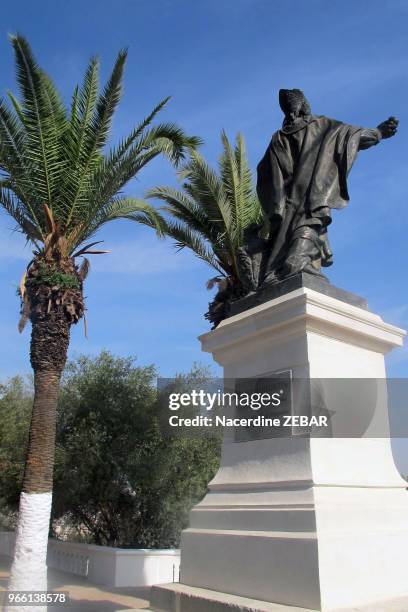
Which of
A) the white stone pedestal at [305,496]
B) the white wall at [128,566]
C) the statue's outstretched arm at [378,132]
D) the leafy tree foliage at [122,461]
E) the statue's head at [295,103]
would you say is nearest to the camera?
the white stone pedestal at [305,496]

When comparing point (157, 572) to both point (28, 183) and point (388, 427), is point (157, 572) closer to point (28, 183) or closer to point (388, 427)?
point (28, 183)

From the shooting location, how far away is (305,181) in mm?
5012

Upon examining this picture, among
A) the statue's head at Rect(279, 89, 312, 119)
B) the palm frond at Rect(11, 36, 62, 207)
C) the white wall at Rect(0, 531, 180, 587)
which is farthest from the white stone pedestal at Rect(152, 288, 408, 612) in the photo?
the white wall at Rect(0, 531, 180, 587)

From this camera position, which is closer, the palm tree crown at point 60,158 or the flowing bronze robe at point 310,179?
the flowing bronze robe at point 310,179

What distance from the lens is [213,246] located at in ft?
41.7

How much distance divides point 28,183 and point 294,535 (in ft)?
26.8

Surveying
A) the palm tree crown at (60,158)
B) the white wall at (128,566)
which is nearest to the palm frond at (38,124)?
the palm tree crown at (60,158)

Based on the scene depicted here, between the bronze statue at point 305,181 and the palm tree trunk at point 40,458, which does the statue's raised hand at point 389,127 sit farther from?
the palm tree trunk at point 40,458

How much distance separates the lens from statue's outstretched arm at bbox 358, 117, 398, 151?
510 cm

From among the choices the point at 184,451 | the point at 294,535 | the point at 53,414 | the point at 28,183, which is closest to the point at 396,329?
the point at 294,535

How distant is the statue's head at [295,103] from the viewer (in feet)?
17.8

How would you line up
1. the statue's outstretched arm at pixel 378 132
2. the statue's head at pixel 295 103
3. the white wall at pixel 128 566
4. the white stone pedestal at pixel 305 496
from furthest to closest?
the white wall at pixel 128 566 → the statue's head at pixel 295 103 → the statue's outstretched arm at pixel 378 132 → the white stone pedestal at pixel 305 496

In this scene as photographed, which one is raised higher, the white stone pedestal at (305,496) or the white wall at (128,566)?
the white stone pedestal at (305,496)

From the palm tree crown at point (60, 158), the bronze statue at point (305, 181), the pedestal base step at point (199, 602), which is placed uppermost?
the palm tree crown at point (60, 158)
